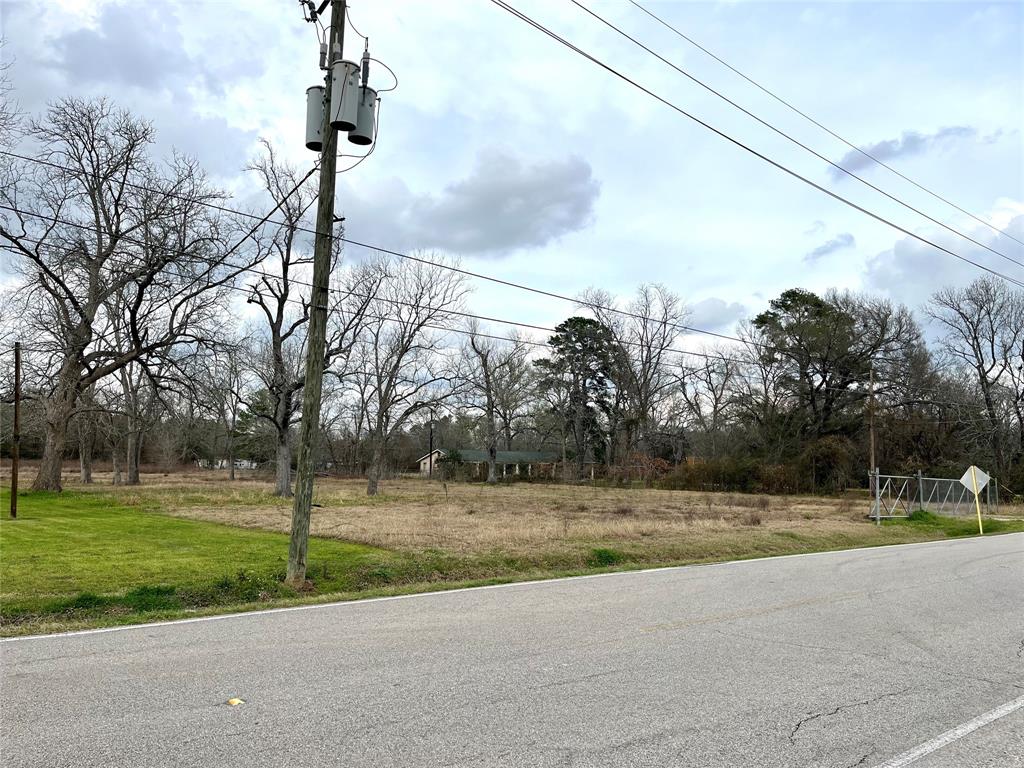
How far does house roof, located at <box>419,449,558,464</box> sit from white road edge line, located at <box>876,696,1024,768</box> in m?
78.3

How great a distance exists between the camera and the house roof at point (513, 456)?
276ft

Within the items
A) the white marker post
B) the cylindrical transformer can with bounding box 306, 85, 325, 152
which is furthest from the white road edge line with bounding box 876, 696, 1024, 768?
the white marker post

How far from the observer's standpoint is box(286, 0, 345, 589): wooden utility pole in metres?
10.5

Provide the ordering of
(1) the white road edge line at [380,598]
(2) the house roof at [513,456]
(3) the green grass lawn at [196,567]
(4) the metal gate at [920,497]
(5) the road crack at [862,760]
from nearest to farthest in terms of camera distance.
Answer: (5) the road crack at [862,760] → (1) the white road edge line at [380,598] → (3) the green grass lawn at [196,567] → (4) the metal gate at [920,497] → (2) the house roof at [513,456]

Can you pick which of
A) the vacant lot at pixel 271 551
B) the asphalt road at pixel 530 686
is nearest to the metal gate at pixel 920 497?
the vacant lot at pixel 271 551

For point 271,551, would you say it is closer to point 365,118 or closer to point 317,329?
point 317,329

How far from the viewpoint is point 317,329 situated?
1078 cm

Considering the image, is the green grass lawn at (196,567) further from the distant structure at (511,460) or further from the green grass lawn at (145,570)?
the distant structure at (511,460)

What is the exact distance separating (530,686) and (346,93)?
826 cm

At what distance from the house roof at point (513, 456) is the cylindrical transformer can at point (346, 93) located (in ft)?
241

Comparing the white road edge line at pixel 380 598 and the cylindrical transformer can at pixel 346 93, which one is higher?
the cylindrical transformer can at pixel 346 93

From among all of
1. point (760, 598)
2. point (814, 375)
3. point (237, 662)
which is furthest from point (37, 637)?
point (814, 375)

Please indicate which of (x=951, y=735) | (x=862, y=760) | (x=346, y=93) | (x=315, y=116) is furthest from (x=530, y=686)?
(x=315, y=116)

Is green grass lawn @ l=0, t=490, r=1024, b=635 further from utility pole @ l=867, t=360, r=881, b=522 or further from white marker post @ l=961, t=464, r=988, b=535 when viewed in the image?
utility pole @ l=867, t=360, r=881, b=522
